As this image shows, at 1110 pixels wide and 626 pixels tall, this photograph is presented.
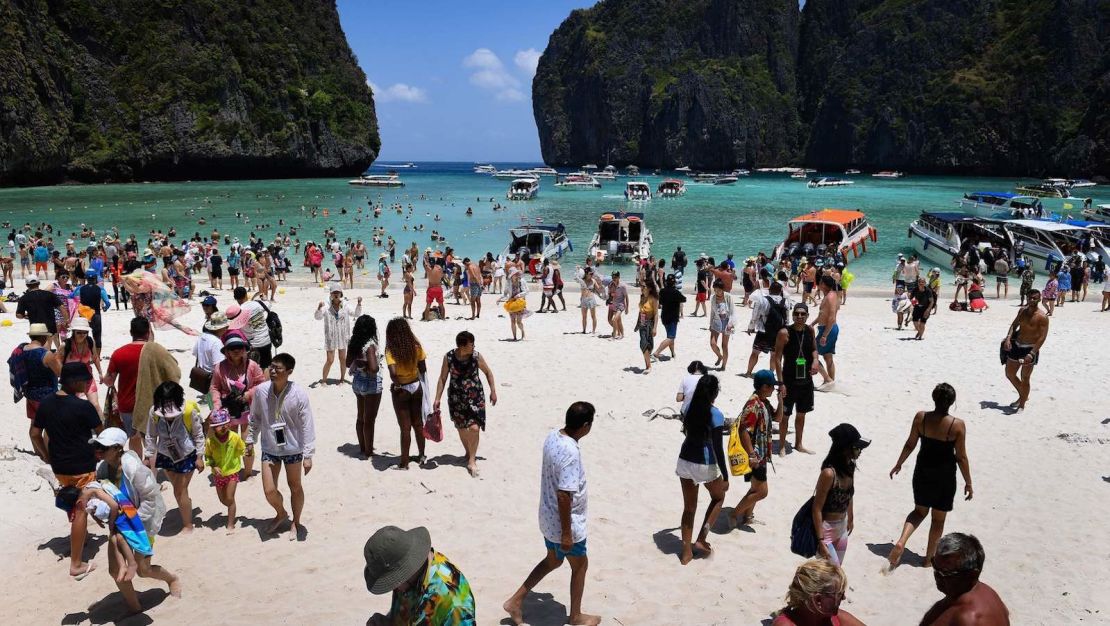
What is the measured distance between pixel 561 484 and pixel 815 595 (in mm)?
1863

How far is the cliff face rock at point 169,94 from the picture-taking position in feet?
244

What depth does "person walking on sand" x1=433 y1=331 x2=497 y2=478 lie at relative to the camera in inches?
279

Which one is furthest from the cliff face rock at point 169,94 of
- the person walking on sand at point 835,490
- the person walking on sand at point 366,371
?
the person walking on sand at point 835,490

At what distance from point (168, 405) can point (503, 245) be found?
32.5m

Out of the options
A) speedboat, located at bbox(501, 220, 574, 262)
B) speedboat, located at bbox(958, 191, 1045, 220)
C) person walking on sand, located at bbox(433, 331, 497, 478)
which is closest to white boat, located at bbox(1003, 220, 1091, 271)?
speedboat, located at bbox(958, 191, 1045, 220)

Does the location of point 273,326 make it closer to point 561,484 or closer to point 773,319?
point 561,484

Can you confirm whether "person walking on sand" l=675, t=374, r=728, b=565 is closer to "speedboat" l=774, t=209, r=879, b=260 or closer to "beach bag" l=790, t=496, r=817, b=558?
"beach bag" l=790, t=496, r=817, b=558

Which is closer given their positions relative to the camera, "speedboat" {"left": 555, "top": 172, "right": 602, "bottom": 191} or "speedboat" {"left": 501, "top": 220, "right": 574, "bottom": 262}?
"speedboat" {"left": 501, "top": 220, "right": 574, "bottom": 262}

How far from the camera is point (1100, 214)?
41.1 metres

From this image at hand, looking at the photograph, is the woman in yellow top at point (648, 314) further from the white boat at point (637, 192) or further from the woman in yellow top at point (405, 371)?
the white boat at point (637, 192)

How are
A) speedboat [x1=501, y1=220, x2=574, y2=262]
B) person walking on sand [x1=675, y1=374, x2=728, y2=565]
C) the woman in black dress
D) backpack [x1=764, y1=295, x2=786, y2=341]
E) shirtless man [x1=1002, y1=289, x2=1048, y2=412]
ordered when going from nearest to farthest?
1. person walking on sand [x1=675, y1=374, x2=728, y2=565]
2. the woman in black dress
3. shirtless man [x1=1002, y1=289, x2=1048, y2=412]
4. backpack [x1=764, y1=295, x2=786, y2=341]
5. speedboat [x1=501, y1=220, x2=574, y2=262]

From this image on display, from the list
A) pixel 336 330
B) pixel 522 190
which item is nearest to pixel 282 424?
pixel 336 330

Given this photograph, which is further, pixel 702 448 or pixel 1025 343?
pixel 1025 343

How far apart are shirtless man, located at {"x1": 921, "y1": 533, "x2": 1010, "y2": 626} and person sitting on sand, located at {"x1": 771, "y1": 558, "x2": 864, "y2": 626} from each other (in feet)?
1.41
